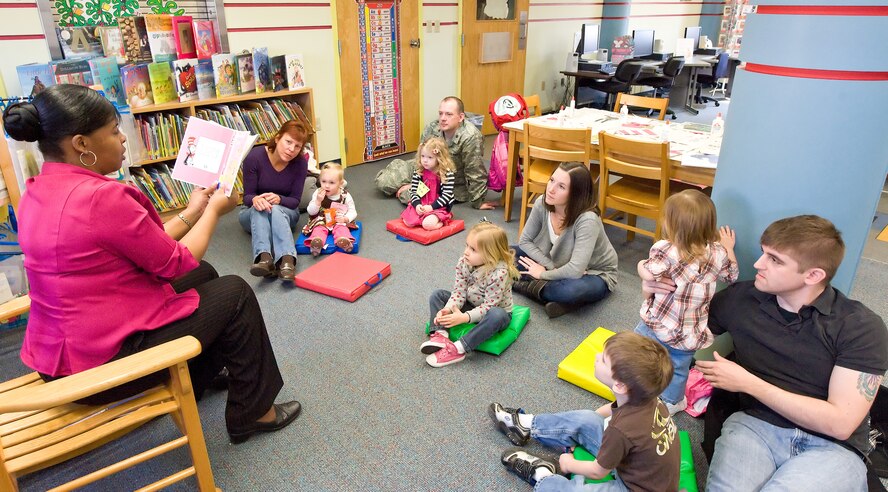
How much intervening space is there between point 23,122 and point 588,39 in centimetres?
686

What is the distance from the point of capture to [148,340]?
Answer: 157 cm

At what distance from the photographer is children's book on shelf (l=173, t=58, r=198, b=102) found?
12.2 feet

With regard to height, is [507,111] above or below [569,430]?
above

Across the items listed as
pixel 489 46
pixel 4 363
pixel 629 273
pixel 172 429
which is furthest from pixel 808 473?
pixel 489 46

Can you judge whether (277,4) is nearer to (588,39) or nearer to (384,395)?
(384,395)

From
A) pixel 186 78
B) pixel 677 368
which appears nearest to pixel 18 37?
pixel 186 78

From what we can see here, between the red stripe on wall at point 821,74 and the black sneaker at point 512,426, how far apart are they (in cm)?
136

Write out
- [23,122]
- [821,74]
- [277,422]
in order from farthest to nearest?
1. [277,422]
2. [821,74]
3. [23,122]

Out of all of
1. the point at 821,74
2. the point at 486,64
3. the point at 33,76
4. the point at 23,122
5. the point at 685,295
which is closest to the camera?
the point at 23,122

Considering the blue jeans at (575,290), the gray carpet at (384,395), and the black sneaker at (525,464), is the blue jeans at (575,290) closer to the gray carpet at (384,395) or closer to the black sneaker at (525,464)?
the gray carpet at (384,395)

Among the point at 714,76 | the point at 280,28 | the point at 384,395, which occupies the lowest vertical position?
the point at 384,395

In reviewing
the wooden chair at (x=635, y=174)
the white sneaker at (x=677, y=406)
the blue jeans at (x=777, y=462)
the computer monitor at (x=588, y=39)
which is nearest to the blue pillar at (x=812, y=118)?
the blue jeans at (x=777, y=462)

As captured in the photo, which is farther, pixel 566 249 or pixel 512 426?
pixel 566 249

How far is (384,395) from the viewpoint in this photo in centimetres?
218
